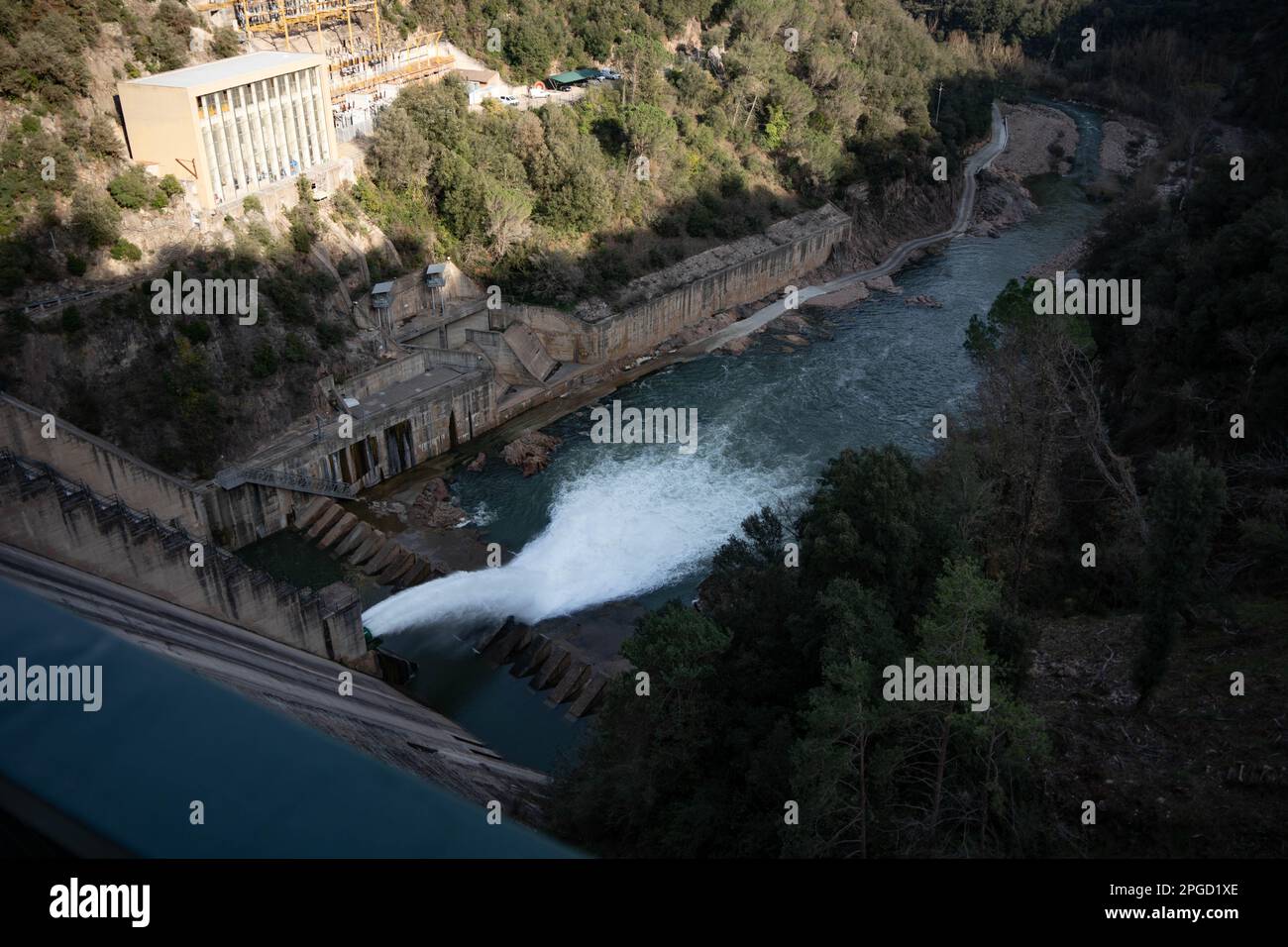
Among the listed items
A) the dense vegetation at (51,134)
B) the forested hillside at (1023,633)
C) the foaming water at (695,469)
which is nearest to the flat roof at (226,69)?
the dense vegetation at (51,134)

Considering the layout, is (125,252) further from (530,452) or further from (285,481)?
(530,452)

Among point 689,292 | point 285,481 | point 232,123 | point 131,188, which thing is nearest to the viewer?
point 285,481

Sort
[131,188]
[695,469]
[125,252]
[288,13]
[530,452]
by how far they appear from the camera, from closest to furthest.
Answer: [125,252]
[131,188]
[695,469]
[530,452]
[288,13]

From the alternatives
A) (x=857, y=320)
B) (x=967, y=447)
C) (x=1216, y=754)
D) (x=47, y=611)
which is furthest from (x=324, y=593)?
(x=857, y=320)

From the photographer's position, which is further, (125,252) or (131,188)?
(131,188)

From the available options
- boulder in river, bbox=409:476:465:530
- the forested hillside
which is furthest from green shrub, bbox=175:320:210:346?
the forested hillside

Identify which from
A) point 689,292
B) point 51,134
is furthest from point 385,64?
point 51,134

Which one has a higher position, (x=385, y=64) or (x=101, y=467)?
(x=385, y=64)

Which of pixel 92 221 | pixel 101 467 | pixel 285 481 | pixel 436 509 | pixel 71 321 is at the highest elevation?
pixel 92 221
